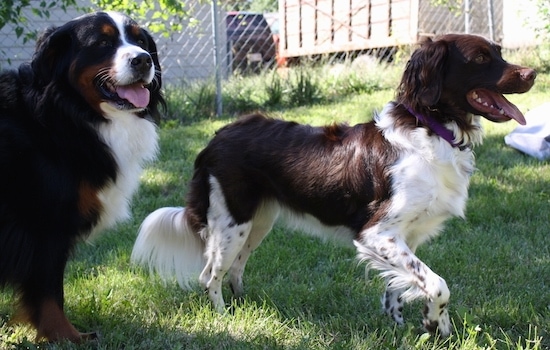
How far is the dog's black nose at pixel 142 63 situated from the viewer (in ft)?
10.1

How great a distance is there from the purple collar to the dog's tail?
1520mm

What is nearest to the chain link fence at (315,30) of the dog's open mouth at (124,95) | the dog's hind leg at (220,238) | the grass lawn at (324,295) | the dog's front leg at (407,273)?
the grass lawn at (324,295)

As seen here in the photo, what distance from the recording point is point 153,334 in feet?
10.2

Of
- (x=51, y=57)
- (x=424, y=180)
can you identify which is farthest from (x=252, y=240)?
(x=51, y=57)

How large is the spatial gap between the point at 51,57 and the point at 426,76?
1.86 meters

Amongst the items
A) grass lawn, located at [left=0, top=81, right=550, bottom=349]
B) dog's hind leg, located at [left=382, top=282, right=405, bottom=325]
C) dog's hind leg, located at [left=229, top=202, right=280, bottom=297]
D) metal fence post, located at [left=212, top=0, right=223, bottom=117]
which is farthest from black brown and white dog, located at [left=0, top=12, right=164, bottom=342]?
metal fence post, located at [left=212, top=0, right=223, bottom=117]

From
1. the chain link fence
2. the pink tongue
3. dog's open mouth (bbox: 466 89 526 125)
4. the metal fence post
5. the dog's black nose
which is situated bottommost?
the chain link fence

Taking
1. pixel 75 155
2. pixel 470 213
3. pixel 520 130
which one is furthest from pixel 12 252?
pixel 520 130

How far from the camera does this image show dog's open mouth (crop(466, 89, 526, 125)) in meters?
3.10

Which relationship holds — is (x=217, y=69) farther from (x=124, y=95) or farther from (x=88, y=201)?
(x=88, y=201)

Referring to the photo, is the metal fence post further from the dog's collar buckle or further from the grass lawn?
the dog's collar buckle

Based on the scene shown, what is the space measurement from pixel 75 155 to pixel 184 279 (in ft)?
3.90

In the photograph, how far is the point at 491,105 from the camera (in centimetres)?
316

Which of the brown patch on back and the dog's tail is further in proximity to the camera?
the dog's tail
